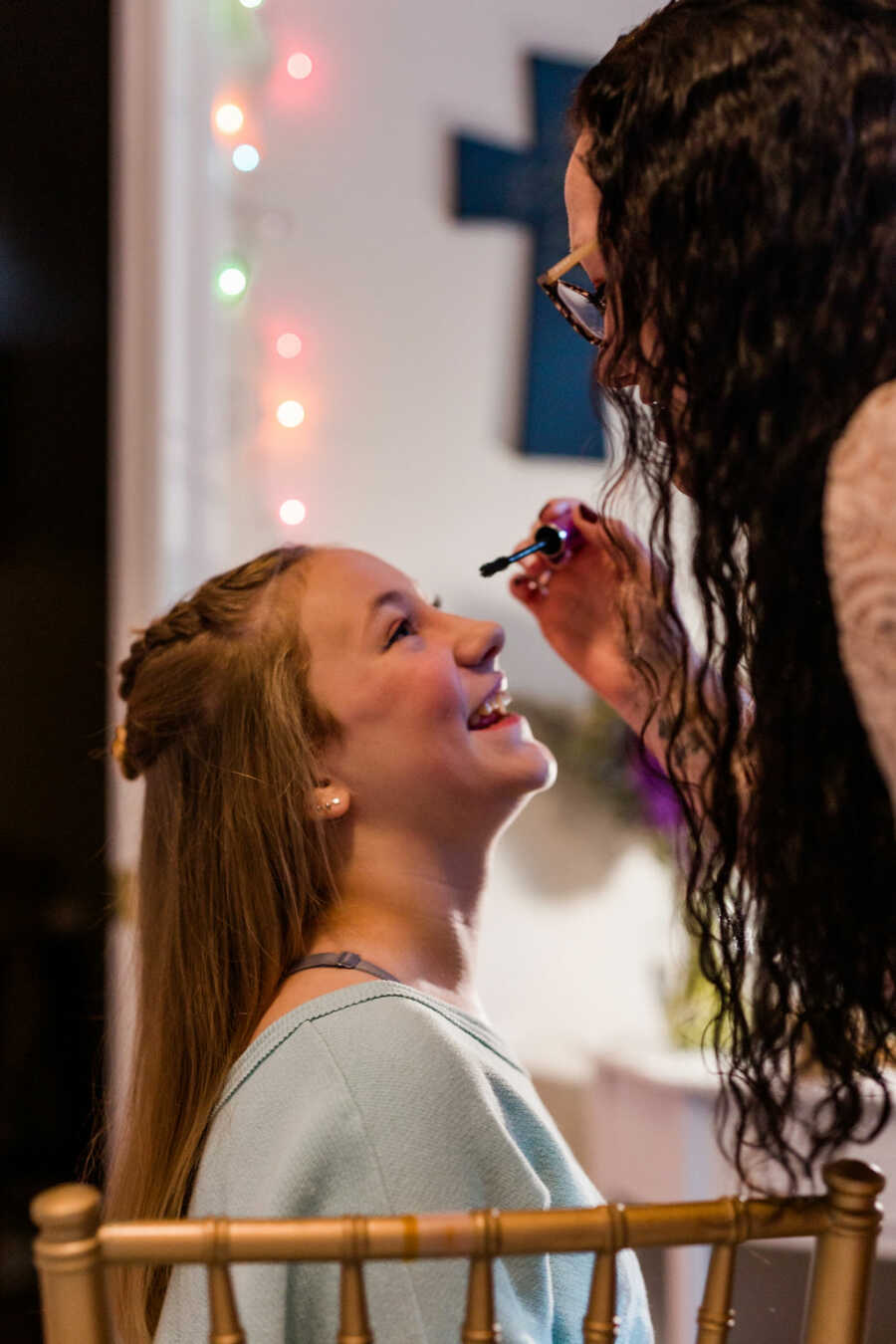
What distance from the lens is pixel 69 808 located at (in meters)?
2.21

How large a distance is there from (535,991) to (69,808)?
875mm

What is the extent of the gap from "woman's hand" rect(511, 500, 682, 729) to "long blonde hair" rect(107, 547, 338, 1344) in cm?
26

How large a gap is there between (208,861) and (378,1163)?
0.35m

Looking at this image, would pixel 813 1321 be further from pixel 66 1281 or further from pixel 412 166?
pixel 412 166

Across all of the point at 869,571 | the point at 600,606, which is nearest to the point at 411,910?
the point at 600,606

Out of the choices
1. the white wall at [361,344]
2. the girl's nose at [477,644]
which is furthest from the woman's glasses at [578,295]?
the white wall at [361,344]

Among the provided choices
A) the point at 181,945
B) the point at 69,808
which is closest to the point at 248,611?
the point at 181,945

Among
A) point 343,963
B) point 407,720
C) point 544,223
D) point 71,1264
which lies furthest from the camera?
point 544,223

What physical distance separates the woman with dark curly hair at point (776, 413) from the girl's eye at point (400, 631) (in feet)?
1.24

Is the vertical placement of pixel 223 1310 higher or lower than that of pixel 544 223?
lower

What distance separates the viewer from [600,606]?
1.29 meters

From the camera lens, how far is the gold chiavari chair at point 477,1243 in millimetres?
629

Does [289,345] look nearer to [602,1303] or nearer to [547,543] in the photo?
[547,543]

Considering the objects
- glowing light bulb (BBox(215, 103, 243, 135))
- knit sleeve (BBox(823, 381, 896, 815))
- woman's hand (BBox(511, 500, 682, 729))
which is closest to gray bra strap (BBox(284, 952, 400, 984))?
woman's hand (BBox(511, 500, 682, 729))
